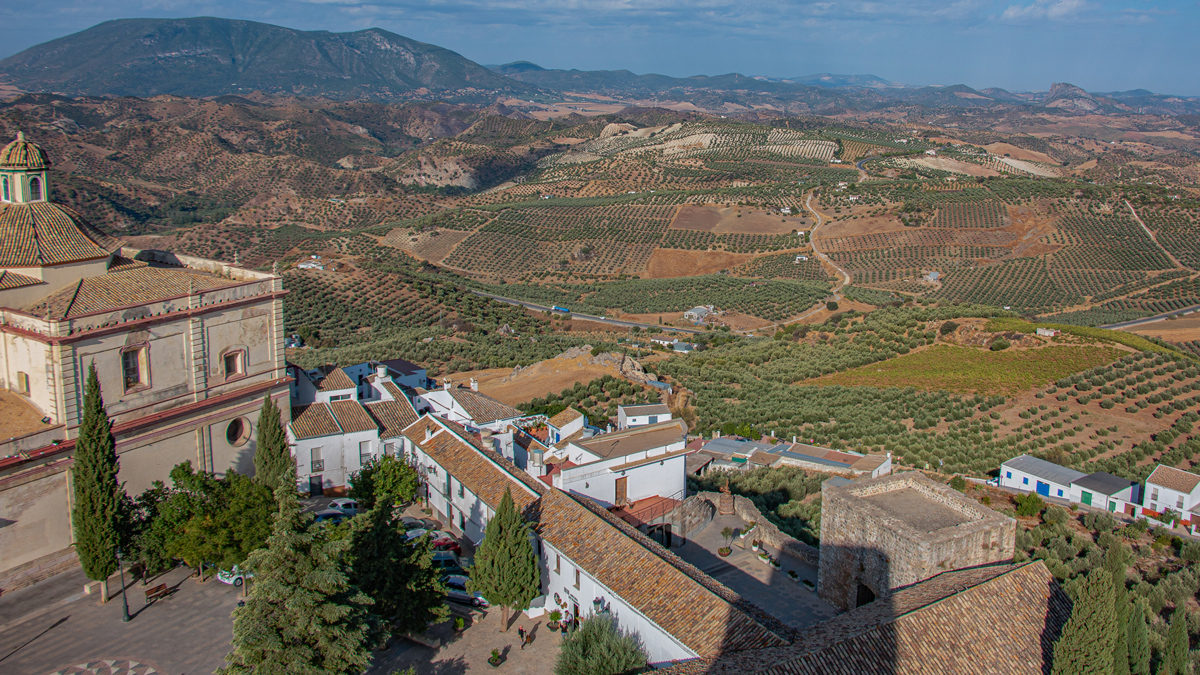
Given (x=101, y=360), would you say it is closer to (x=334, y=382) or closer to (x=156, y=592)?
(x=156, y=592)

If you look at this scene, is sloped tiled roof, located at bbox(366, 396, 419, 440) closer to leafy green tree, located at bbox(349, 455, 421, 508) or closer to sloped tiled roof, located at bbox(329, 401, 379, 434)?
sloped tiled roof, located at bbox(329, 401, 379, 434)

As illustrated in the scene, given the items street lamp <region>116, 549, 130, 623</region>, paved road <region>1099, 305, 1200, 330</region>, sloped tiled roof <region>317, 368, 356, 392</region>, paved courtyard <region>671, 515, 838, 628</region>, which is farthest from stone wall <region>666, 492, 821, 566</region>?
paved road <region>1099, 305, 1200, 330</region>

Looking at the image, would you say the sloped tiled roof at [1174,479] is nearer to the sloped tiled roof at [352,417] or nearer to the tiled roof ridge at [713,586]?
the tiled roof ridge at [713,586]

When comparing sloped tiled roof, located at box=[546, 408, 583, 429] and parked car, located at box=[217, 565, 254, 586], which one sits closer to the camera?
parked car, located at box=[217, 565, 254, 586]

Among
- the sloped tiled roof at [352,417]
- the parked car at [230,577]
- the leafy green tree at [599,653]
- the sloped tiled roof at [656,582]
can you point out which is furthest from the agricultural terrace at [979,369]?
the parked car at [230,577]

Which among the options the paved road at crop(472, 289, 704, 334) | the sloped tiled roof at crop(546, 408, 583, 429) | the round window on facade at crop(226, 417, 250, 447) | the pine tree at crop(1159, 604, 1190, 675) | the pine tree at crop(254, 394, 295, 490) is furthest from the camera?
the paved road at crop(472, 289, 704, 334)

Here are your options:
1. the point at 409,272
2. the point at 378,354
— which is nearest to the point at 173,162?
the point at 409,272

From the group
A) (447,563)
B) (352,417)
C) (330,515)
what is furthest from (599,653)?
(352,417)

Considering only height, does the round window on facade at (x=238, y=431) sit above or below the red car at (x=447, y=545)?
above
